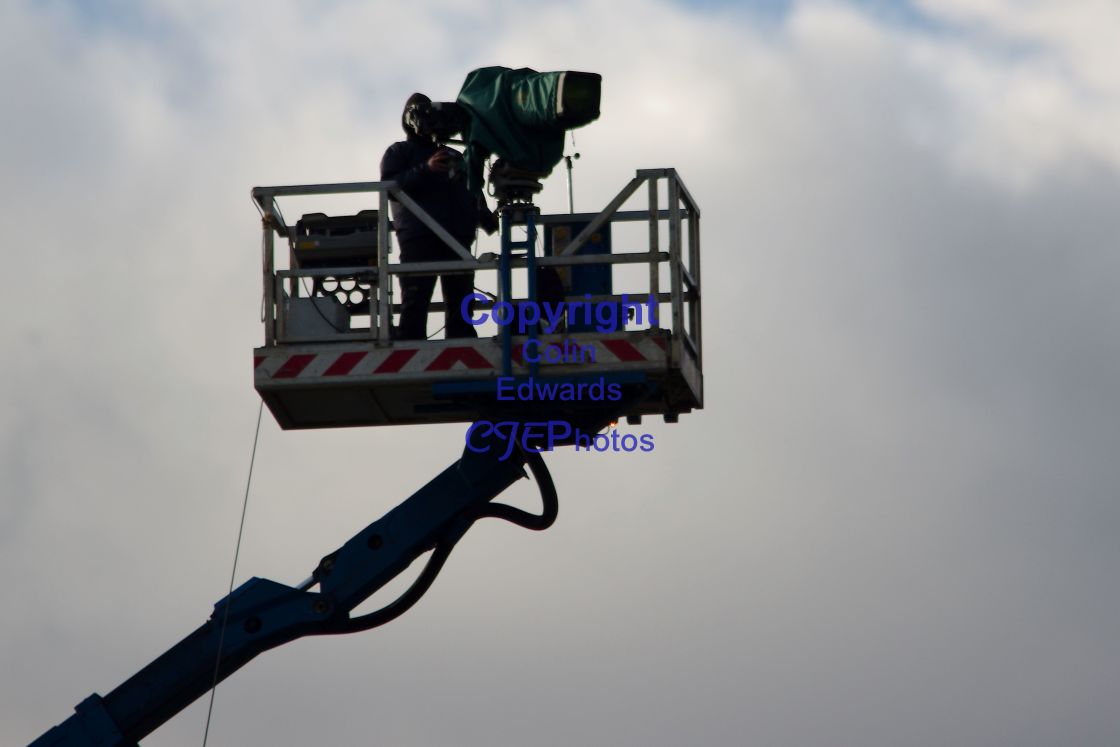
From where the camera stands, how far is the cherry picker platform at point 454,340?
13.9m

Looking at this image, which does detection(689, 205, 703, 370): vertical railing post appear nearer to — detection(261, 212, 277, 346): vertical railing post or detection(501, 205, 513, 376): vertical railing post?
detection(501, 205, 513, 376): vertical railing post

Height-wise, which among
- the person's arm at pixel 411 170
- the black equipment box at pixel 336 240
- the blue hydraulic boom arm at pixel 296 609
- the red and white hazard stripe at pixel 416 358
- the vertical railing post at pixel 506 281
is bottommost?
the blue hydraulic boom arm at pixel 296 609

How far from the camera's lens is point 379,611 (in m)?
14.6

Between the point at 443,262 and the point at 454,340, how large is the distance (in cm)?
56

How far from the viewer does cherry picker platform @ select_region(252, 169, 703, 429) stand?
45.6 ft

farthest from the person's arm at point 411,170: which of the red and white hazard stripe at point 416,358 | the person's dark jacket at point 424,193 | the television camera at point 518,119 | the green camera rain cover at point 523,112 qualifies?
the red and white hazard stripe at point 416,358

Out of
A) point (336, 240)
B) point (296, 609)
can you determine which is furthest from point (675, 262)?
point (296, 609)

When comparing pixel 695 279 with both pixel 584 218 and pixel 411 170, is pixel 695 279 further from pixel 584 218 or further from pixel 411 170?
pixel 411 170

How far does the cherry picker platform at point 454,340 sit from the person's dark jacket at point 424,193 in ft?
0.57

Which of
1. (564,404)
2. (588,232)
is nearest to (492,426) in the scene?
(564,404)

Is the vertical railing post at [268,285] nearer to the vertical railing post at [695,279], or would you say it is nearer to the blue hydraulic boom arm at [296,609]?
the blue hydraulic boom arm at [296,609]

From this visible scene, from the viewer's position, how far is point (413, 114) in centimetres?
1477

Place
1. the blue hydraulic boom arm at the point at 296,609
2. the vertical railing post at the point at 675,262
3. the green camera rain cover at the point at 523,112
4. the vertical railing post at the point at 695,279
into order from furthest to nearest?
the vertical railing post at the point at 695,279 → the blue hydraulic boom arm at the point at 296,609 → the green camera rain cover at the point at 523,112 → the vertical railing post at the point at 675,262

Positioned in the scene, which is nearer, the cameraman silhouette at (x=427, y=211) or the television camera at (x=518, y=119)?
the television camera at (x=518, y=119)
